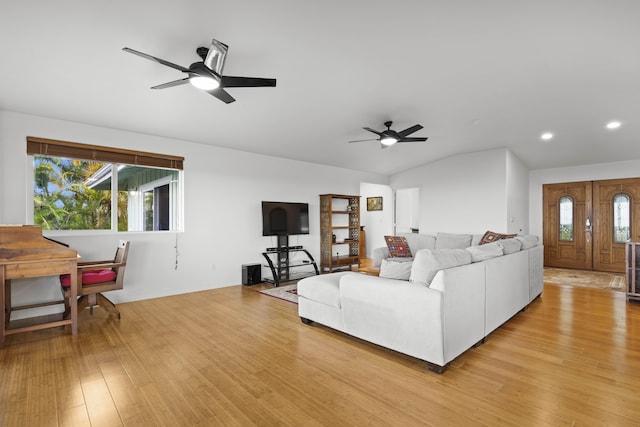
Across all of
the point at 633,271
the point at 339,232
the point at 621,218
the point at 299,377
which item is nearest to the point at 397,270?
the point at 299,377

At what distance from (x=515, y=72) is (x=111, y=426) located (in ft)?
15.5

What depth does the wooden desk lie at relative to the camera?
2957 mm

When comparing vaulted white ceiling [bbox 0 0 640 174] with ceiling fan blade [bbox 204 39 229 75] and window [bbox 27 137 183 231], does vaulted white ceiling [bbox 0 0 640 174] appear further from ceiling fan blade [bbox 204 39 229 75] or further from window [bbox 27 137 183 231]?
window [bbox 27 137 183 231]

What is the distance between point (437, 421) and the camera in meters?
1.84

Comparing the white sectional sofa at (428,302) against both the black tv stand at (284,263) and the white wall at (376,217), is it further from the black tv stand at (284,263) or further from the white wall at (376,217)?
the white wall at (376,217)

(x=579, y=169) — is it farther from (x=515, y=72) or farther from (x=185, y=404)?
(x=185, y=404)

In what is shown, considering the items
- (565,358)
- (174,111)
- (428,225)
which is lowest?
(565,358)

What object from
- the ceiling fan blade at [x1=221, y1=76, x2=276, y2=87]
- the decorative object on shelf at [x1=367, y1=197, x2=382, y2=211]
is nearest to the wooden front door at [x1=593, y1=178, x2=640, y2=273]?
the decorative object on shelf at [x1=367, y1=197, x2=382, y2=211]

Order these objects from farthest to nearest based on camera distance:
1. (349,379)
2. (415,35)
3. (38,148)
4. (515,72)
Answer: (38,148) < (515,72) < (415,35) < (349,379)

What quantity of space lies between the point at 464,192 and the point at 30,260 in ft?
23.6

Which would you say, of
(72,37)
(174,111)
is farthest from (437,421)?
A: (174,111)

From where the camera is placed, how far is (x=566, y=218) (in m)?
7.38

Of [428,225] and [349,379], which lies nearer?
[349,379]

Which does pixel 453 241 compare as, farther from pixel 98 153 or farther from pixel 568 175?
pixel 98 153
